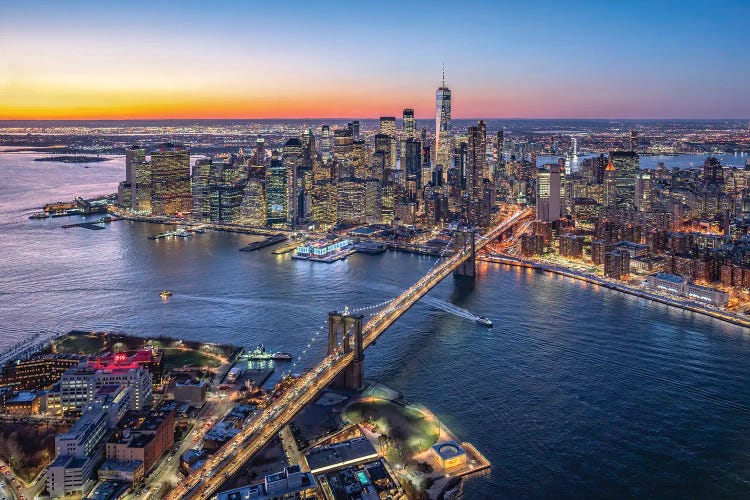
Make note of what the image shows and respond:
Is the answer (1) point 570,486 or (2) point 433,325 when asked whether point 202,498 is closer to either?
(1) point 570,486

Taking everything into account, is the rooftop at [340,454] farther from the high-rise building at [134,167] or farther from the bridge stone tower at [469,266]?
the high-rise building at [134,167]

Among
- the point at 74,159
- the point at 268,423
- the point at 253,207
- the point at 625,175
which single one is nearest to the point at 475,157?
the point at 625,175

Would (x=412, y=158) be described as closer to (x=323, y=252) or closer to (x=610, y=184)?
(x=610, y=184)

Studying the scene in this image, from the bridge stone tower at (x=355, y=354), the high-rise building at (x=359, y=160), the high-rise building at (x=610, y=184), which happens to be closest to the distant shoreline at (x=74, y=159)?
the high-rise building at (x=359, y=160)

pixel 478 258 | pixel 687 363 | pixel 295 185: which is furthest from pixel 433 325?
pixel 295 185

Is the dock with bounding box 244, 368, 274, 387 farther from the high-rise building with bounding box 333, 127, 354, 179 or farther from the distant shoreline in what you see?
the distant shoreline

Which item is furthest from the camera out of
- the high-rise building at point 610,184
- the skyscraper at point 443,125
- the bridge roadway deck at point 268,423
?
the skyscraper at point 443,125
